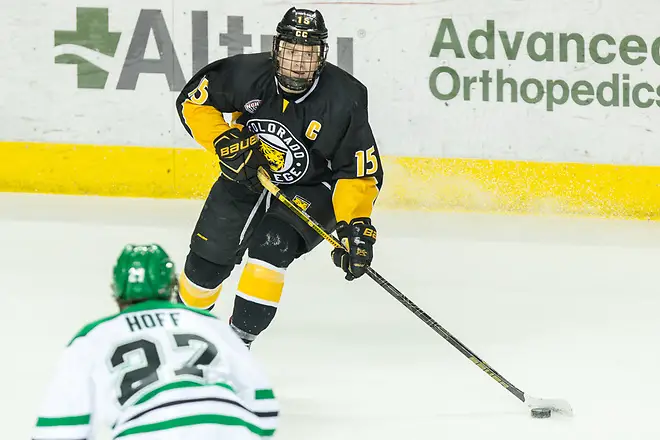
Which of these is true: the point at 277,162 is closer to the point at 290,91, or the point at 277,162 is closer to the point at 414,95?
the point at 290,91

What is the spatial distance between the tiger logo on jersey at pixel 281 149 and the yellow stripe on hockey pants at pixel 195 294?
438 millimetres

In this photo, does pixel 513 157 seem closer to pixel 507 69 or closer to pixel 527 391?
pixel 507 69

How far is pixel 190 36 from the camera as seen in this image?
6016 mm

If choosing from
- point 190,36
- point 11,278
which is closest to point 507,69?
point 190,36

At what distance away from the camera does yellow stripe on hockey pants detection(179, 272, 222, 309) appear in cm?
361

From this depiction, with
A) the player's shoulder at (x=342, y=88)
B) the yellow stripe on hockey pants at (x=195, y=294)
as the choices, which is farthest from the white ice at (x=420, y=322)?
the player's shoulder at (x=342, y=88)

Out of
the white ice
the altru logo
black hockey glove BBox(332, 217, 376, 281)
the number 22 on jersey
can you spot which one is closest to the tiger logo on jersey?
black hockey glove BBox(332, 217, 376, 281)

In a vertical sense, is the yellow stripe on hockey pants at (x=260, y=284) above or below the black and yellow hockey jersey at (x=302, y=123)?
below

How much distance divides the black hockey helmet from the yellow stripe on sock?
1.76 feet

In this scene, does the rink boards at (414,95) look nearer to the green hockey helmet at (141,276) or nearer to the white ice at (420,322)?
the white ice at (420,322)

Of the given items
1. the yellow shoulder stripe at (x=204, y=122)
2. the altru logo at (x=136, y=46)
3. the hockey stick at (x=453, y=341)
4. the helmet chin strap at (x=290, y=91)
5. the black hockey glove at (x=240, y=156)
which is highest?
the altru logo at (x=136, y=46)

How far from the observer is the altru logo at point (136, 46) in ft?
19.6

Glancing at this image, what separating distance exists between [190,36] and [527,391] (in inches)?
124

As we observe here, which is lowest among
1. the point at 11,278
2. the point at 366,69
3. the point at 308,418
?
the point at 308,418
